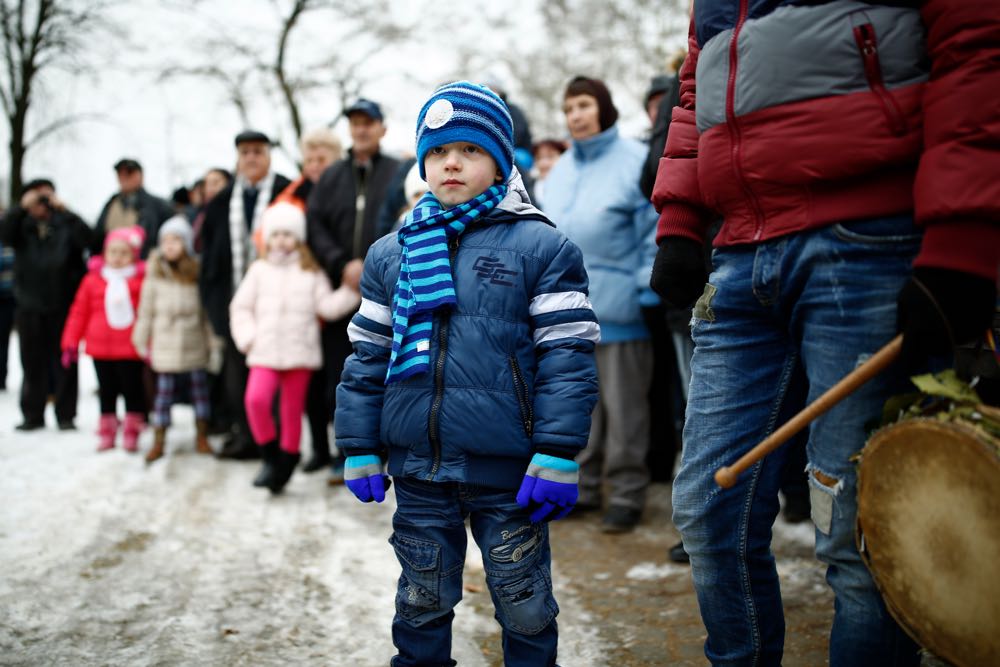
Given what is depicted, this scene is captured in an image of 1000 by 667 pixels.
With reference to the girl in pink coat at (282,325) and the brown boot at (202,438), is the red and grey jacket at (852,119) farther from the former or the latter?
the brown boot at (202,438)

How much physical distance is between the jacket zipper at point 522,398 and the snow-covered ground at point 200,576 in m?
1.05

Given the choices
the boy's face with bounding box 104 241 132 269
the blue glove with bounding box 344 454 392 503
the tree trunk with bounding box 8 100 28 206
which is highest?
the tree trunk with bounding box 8 100 28 206

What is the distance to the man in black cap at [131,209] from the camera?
801cm

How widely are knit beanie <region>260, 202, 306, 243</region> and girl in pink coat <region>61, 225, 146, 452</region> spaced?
6.19ft

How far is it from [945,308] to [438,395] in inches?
51.5

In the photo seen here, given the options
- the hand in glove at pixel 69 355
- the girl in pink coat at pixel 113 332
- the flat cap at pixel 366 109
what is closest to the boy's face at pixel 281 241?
the flat cap at pixel 366 109

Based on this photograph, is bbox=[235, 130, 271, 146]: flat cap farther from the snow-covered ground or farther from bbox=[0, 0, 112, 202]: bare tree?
bbox=[0, 0, 112, 202]: bare tree

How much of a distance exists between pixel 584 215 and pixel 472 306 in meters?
2.58

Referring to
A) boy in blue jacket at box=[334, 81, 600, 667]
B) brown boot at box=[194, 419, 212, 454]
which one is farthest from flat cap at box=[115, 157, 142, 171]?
boy in blue jacket at box=[334, 81, 600, 667]

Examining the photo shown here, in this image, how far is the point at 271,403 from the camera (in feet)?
18.2

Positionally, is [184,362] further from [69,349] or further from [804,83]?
[804,83]

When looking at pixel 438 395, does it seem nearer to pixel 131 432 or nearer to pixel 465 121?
pixel 465 121

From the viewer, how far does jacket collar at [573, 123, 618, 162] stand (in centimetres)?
506

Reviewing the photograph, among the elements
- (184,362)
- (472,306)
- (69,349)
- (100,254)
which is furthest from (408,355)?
(100,254)
